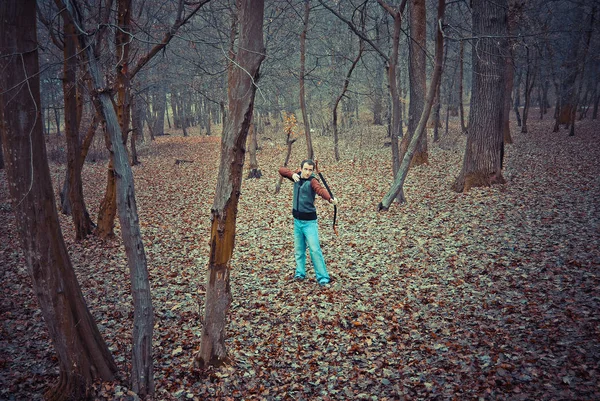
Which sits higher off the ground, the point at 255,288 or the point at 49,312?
the point at 49,312

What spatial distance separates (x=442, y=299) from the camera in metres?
6.11

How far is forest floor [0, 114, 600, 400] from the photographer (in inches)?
176

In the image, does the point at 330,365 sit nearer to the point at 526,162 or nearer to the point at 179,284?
the point at 179,284

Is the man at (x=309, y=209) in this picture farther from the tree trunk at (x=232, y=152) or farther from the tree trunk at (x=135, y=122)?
the tree trunk at (x=135, y=122)

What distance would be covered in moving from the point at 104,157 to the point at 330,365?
23606 millimetres

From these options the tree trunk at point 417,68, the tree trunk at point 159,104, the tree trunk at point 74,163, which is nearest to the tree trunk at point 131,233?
the tree trunk at point 74,163

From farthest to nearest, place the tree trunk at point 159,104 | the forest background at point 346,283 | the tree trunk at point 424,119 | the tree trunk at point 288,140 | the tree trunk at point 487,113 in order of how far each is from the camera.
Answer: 1. the tree trunk at point 159,104
2. the tree trunk at point 288,140
3. the tree trunk at point 487,113
4. the tree trunk at point 424,119
5. the forest background at point 346,283

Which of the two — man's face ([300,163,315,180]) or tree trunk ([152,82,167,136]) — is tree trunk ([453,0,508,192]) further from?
tree trunk ([152,82,167,136])

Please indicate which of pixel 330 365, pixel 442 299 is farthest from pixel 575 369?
pixel 330 365

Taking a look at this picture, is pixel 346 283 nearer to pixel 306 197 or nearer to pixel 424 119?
pixel 306 197

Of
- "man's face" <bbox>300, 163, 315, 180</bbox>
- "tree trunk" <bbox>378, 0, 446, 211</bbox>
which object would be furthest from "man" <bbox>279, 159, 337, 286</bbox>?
"tree trunk" <bbox>378, 0, 446, 211</bbox>

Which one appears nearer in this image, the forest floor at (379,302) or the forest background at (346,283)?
the forest background at (346,283)

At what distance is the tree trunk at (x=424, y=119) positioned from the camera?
356 inches

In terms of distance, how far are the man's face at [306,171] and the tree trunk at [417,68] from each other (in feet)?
23.0
